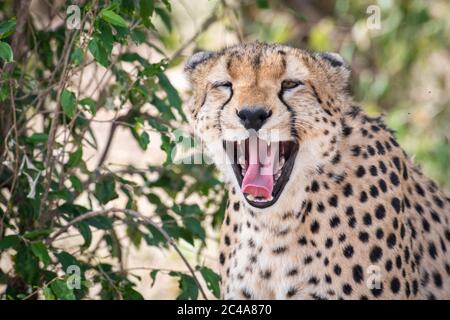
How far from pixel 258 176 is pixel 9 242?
2.93 ft

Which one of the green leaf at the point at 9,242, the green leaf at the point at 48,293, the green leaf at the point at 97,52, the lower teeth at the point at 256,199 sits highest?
the green leaf at the point at 97,52

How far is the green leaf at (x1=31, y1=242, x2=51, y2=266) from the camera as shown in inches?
133

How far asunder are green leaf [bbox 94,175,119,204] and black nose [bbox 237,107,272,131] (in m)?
0.96

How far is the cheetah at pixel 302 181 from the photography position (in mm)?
3154

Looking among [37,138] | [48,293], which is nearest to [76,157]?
[37,138]

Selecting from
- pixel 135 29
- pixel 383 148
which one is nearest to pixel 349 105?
pixel 383 148

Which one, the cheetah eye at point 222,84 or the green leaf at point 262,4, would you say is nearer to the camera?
the cheetah eye at point 222,84

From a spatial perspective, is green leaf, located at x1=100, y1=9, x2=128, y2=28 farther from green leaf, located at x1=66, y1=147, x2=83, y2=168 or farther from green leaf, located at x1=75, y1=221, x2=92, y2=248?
green leaf, located at x1=75, y1=221, x2=92, y2=248

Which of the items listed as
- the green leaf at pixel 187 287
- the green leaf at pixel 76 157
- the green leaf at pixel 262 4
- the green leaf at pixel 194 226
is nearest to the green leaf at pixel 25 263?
the green leaf at pixel 76 157

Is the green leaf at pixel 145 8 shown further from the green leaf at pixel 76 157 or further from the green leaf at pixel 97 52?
the green leaf at pixel 76 157

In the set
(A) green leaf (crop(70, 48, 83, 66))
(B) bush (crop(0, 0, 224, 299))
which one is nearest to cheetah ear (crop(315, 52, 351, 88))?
(B) bush (crop(0, 0, 224, 299))

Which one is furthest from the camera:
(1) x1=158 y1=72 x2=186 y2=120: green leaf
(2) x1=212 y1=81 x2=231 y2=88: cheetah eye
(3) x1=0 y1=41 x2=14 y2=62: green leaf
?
(1) x1=158 y1=72 x2=186 y2=120: green leaf

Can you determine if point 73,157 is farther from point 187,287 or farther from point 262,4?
point 262,4

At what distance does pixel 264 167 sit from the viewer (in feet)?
10.5
